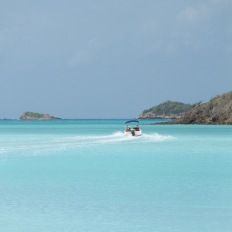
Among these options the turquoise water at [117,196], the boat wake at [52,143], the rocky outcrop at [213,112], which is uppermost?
the rocky outcrop at [213,112]

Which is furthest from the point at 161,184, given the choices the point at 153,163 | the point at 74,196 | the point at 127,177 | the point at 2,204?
the point at 153,163

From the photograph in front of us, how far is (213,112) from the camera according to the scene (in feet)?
496

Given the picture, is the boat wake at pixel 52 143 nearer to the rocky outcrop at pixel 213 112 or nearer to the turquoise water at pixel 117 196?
the turquoise water at pixel 117 196

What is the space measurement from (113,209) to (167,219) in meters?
2.26

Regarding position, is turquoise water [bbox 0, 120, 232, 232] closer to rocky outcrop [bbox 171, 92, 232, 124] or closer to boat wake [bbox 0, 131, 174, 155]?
boat wake [bbox 0, 131, 174, 155]

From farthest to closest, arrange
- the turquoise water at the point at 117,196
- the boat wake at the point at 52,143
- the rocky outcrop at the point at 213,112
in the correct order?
the rocky outcrop at the point at 213,112, the boat wake at the point at 52,143, the turquoise water at the point at 117,196

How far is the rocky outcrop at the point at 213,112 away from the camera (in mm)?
147125

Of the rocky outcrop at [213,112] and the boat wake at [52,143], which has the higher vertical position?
the rocky outcrop at [213,112]

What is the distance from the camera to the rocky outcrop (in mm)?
147125

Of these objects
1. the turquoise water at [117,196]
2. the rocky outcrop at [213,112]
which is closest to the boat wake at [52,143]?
the turquoise water at [117,196]

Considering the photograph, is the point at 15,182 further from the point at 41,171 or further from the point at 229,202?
the point at 229,202

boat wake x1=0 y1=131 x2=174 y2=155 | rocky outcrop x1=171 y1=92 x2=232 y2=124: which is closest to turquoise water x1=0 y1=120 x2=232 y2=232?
boat wake x1=0 y1=131 x2=174 y2=155

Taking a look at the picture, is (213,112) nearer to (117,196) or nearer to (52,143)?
(52,143)

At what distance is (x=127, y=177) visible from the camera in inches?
1079
